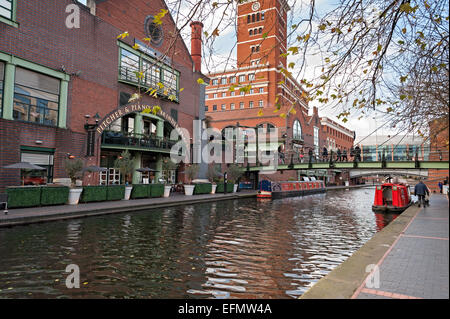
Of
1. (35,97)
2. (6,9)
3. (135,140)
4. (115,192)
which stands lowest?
(115,192)

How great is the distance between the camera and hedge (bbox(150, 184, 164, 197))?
65.5ft

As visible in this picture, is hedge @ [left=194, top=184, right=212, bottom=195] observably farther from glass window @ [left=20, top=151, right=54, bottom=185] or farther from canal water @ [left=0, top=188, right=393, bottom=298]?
canal water @ [left=0, top=188, right=393, bottom=298]

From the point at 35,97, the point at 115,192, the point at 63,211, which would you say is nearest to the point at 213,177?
the point at 115,192

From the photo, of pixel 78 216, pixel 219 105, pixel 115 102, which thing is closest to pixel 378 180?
pixel 219 105

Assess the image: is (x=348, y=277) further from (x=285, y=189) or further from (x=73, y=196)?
(x=285, y=189)

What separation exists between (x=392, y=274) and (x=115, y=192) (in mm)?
16093

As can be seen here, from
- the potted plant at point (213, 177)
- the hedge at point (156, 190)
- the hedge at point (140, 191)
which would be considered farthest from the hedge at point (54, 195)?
the potted plant at point (213, 177)

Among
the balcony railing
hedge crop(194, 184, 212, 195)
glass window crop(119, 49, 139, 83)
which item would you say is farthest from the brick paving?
glass window crop(119, 49, 139, 83)

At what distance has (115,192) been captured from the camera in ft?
56.9

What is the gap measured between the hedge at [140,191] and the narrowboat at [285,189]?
34.9ft

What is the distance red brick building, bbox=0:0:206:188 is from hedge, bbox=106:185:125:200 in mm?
3455

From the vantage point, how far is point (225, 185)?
84.5 ft

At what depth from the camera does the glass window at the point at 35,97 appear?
53.8 feet
